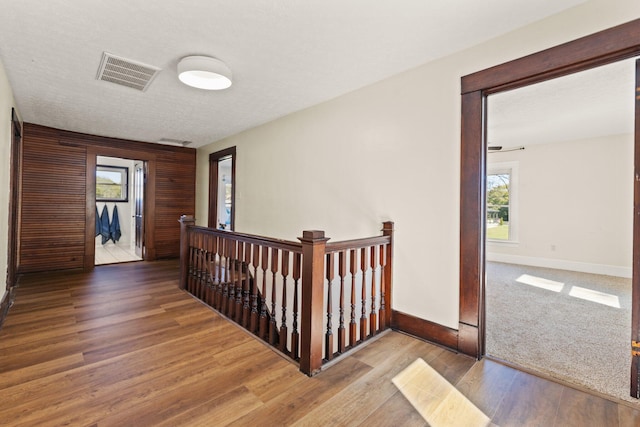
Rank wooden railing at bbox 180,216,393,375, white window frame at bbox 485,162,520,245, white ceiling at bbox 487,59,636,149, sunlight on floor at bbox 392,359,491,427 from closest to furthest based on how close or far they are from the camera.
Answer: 1. sunlight on floor at bbox 392,359,491,427
2. wooden railing at bbox 180,216,393,375
3. white ceiling at bbox 487,59,636,149
4. white window frame at bbox 485,162,520,245

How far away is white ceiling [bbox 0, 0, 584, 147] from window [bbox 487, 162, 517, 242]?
4487 millimetres

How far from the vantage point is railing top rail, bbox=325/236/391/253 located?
201 centimetres

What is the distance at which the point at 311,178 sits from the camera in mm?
3506

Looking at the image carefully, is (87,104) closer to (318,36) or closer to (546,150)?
(318,36)

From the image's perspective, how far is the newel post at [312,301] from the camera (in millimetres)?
1857

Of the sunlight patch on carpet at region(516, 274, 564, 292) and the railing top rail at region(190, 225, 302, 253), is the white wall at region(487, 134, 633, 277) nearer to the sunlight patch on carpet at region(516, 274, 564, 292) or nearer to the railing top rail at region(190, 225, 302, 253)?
the sunlight patch on carpet at region(516, 274, 564, 292)

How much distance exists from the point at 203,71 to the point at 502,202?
20.0 feet

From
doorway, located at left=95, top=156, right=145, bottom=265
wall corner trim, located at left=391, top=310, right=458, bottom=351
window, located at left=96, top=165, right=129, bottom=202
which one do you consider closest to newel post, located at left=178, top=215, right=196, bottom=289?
wall corner trim, located at left=391, top=310, right=458, bottom=351

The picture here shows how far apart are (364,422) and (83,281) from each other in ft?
13.9

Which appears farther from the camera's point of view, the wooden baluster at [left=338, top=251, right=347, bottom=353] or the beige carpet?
the wooden baluster at [left=338, top=251, right=347, bottom=353]

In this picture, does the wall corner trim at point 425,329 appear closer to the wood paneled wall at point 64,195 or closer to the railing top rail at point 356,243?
the railing top rail at point 356,243

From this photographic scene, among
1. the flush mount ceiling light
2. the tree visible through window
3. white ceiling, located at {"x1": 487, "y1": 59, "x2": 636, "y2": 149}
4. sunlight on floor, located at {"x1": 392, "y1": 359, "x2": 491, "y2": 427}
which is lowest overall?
sunlight on floor, located at {"x1": 392, "y1": 359, "x2": 491, "y2": 427}

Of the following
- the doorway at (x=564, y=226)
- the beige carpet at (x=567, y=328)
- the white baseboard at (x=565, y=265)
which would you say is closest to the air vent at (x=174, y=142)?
the doorway at (x=564, y=226)

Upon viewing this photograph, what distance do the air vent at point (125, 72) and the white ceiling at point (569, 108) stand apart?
10.5 feet
